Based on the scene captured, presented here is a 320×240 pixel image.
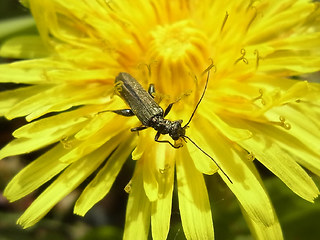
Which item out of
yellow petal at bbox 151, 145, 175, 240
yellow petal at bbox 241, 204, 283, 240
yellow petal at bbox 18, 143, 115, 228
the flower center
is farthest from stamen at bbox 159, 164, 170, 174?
the flower center

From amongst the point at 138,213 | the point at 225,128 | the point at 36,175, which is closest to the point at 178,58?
the point at 225,128

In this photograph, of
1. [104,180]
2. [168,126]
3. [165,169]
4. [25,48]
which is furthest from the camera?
[25,48]

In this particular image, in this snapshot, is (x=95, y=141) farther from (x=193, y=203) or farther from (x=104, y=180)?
(x=193, y=203)

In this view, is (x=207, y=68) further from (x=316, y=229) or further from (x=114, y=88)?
(x=316, y=229)

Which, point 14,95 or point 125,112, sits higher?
point 14,95

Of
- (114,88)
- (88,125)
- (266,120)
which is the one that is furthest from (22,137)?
(266,120)

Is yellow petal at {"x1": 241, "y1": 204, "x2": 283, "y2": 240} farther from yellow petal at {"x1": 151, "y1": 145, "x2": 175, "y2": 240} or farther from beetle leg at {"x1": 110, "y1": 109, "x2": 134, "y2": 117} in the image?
beetle leg at {"x1": 110, "y1": 109, "x2": 134, "y2": 117}
